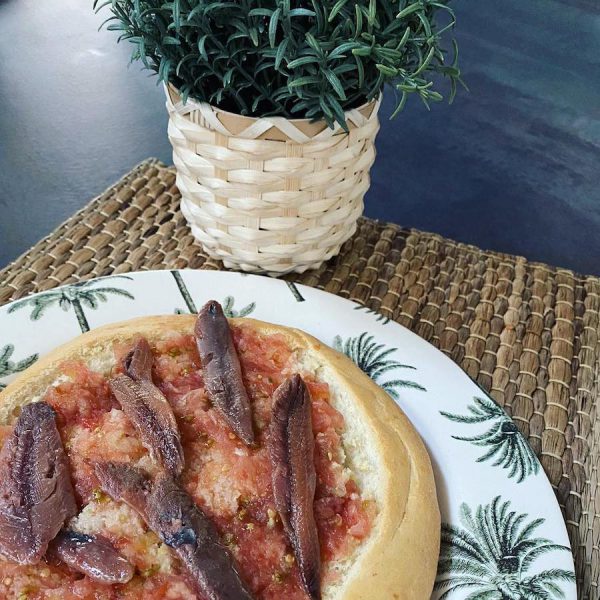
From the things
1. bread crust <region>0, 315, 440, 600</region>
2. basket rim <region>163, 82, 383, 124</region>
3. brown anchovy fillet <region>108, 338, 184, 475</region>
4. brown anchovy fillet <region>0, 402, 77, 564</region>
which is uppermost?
basket rim <region>163, 82, 383, 124</region>

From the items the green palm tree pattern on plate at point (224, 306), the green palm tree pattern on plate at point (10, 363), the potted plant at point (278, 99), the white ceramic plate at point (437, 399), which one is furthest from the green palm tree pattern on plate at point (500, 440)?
the green palm tree pattern on plate at point (10, 363)

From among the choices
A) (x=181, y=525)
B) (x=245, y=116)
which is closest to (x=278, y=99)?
(x=245, y=116)

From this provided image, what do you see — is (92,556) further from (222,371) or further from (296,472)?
(222,371)

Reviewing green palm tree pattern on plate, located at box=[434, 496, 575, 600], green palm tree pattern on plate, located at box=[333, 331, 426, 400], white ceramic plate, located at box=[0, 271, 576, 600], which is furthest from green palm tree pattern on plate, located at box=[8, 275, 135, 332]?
green palm tree pattern on plate, located at box=[434, 496, 575, 600]

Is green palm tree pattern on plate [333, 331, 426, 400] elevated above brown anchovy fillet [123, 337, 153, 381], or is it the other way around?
brown anchovy fillet [123, 337, 153, 381]

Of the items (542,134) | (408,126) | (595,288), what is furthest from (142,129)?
(595,288)

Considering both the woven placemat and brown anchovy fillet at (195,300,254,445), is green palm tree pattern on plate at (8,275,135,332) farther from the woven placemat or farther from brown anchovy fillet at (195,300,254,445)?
brown anchovy fillet at (195,300,254,445)

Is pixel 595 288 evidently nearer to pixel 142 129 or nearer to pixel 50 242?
pixel 50 242
